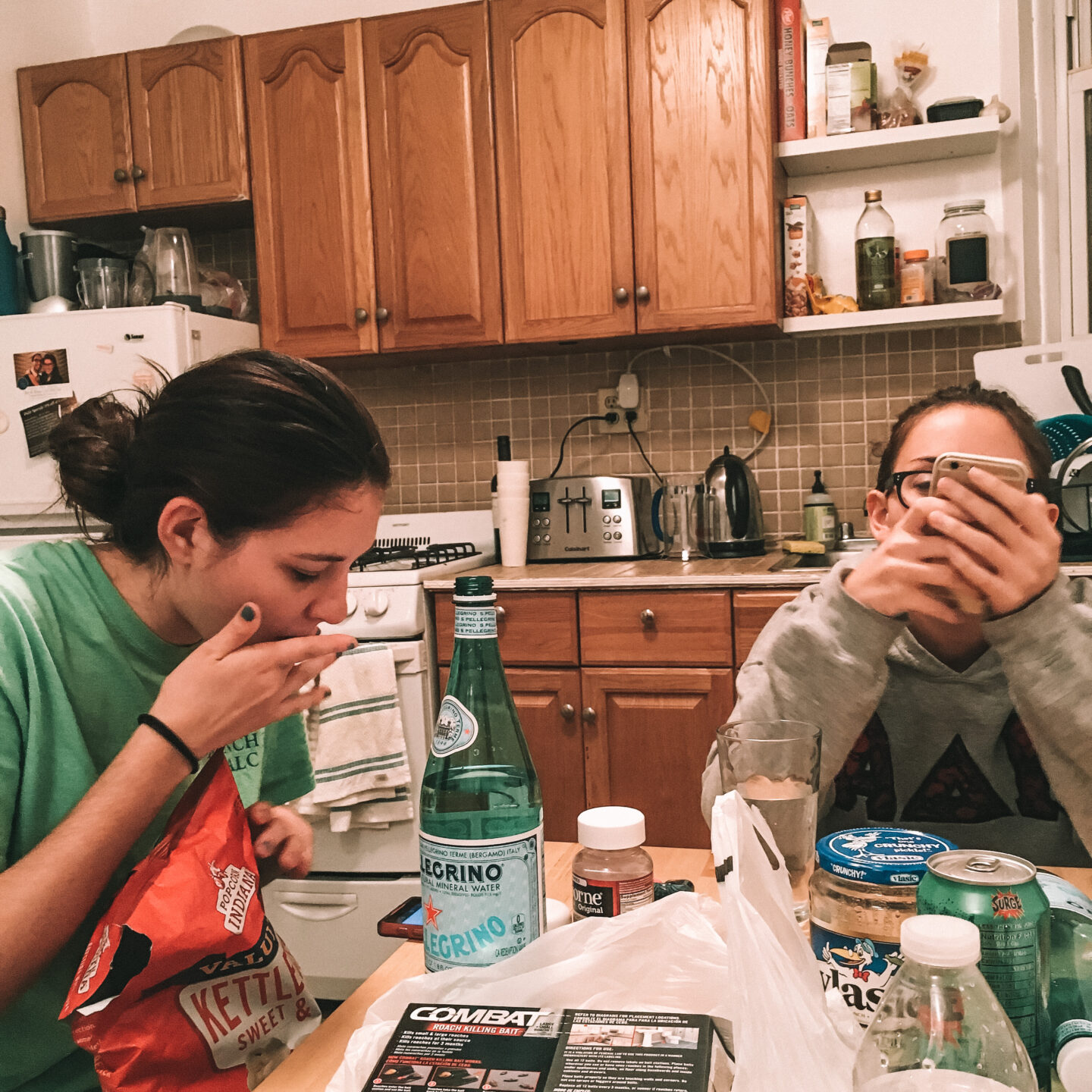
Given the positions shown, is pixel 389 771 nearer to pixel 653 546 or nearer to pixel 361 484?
pixel 653 546

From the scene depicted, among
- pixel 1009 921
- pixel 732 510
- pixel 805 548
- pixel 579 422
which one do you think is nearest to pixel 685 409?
pixel 579 422

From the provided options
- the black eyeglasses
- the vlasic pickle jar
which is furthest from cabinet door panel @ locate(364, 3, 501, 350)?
the vlasic pickle jar

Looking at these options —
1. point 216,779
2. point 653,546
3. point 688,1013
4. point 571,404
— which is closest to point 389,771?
point 653,546

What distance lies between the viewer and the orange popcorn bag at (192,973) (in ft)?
1.96

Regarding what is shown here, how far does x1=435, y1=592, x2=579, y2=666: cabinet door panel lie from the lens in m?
2.34

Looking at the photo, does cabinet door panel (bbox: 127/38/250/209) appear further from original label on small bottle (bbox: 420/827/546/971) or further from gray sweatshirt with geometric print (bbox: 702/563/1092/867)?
original label on small bottle (bbox: 420/827/546/971)

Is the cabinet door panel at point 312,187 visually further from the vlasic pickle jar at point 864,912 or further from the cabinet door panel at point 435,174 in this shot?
the vlasic pickle jar at point 864,912

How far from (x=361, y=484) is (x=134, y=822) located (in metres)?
0.35

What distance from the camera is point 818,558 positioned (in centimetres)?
251

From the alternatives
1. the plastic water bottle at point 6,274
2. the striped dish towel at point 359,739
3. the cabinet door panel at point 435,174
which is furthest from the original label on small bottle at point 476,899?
the plastic water bottle at point 6,274

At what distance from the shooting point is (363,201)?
2727 millimetres

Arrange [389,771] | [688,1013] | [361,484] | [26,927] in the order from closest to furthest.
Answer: [688,1013] → [26,927] → [361,484] → [389,771]

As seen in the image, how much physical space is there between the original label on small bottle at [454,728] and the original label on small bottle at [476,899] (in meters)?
0.07

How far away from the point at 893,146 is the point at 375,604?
1.77 meters
